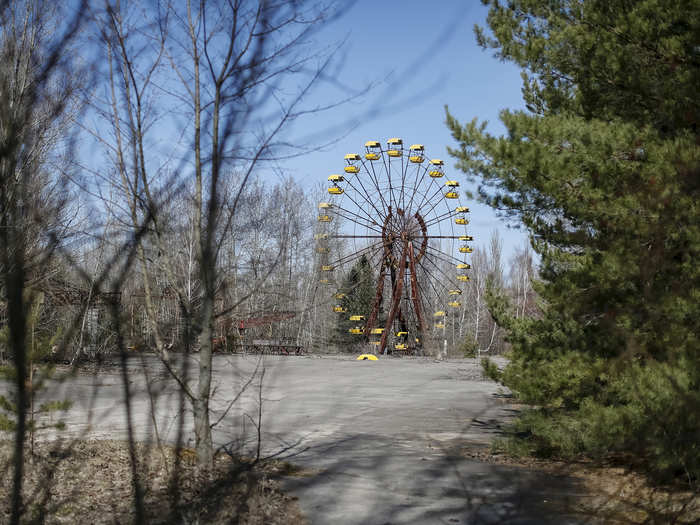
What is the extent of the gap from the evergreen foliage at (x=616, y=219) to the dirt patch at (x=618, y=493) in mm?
240

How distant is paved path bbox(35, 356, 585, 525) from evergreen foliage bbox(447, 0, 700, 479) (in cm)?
92

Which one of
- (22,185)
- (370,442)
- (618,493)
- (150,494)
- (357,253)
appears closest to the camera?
(22,185)

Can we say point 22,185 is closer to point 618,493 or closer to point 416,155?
point 618,493

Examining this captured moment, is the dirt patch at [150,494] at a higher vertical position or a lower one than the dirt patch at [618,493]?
higher

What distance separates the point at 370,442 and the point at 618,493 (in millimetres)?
3361

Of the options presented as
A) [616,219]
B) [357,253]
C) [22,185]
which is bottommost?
[22,185]

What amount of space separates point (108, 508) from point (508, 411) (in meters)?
8.70

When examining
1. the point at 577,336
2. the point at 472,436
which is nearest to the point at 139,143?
the point at 577,336

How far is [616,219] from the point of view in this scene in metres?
5.98

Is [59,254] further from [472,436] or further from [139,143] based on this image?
[472,436]

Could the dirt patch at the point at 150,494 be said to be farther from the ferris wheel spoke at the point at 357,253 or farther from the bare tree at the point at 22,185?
the ferris wheel spoke at the point at 357,253

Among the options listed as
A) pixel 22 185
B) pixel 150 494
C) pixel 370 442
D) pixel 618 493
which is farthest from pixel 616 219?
pixel 22 185

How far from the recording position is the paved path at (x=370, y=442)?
188 inches

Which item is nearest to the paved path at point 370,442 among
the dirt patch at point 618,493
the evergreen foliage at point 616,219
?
the dirt patch at point 618,493
